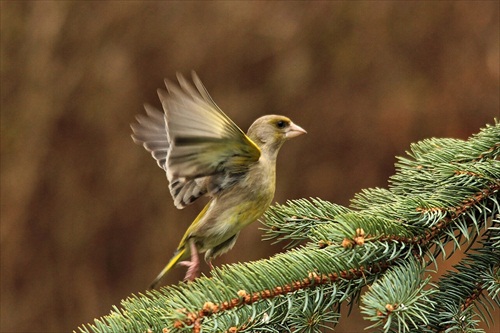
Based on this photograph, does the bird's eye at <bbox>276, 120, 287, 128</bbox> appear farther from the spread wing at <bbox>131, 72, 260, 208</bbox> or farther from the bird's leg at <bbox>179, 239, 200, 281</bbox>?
the bird's leg at <bbox>179, 239, 200, 281</bbox>

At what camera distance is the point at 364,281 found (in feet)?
5.32

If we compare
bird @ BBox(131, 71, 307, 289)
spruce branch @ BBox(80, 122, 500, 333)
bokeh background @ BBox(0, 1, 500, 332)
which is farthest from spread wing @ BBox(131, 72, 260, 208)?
bokeh background @ BBox(0, 1, 500, 332)

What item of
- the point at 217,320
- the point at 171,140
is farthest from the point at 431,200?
the point at 171,140

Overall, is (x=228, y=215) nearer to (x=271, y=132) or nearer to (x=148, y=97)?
(x=271, y=132)

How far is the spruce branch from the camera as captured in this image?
1.48 metres

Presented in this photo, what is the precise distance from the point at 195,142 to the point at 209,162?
0.16m

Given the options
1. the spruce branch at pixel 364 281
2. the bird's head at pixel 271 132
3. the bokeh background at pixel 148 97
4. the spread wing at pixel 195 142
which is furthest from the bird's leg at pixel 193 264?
the bokeh background at pixel 148 97

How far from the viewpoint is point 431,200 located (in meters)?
1.72

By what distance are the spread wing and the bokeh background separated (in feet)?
6.03

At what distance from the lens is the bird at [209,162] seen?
210 centimetres

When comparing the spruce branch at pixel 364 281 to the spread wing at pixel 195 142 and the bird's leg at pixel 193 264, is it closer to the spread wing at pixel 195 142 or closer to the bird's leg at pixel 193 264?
the spread wing at pixel 195 142

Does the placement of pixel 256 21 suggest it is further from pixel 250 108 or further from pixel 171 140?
pixel 171 140

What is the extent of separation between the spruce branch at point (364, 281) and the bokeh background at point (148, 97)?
109 inches

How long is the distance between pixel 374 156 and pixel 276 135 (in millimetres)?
1944
